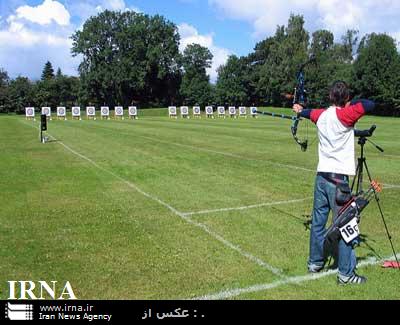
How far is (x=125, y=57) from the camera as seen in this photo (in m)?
97.8

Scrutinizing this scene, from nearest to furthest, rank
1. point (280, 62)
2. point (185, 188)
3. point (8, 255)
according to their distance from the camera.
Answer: point (8, 255) → point (185, 188) → point (280, 62)

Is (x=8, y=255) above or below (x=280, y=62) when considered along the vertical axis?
below

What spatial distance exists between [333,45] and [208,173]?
9528 centimetres

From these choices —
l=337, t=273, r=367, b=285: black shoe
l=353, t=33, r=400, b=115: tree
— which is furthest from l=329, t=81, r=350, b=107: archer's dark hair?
l=353, t=33, r=400, b=115: tree

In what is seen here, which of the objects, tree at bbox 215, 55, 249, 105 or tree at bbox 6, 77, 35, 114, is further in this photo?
tree at bbox 215, 55, 249, 105

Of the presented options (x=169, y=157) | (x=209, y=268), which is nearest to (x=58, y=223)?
(x=209, y=268)

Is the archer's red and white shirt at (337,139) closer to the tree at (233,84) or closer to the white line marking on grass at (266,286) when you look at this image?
the white line marking on grass at (266,286)

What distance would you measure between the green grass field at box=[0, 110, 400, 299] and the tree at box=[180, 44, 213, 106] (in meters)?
88.7

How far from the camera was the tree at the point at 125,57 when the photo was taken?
95.7 metres

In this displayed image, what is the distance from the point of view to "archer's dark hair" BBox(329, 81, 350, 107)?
5.36 metres

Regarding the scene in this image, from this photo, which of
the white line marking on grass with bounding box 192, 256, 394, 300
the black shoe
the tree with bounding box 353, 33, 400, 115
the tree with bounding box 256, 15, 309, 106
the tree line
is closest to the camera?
the white line marking on grass with bounding box 192, 256, 394, 300

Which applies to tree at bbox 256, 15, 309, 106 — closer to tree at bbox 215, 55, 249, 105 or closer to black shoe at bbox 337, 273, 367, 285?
tree at bbox 215, 55, 249, 105

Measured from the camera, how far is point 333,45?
101 metres

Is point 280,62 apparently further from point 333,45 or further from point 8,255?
point 8,255
